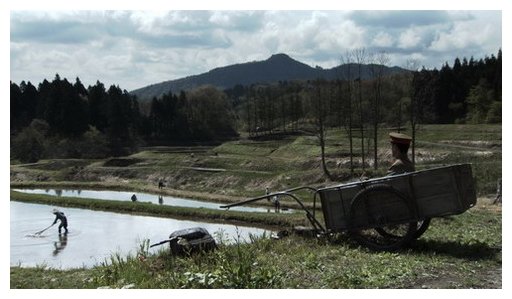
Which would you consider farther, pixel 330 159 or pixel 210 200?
pixel 330 159

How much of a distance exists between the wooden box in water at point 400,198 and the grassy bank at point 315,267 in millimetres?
698

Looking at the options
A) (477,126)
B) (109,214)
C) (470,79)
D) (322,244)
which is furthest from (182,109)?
(322,244)

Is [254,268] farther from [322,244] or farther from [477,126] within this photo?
[477,126]

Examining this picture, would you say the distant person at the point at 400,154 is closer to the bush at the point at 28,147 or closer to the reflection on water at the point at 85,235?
the reflection on water at the point at 85,235

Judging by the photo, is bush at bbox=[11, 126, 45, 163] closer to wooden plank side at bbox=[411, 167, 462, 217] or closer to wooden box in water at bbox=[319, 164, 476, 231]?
wooden box in water at bbox=[319, 164, 476, 231]

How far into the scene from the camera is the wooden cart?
10914 mm

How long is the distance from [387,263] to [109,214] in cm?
3288

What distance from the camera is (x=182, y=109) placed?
125m

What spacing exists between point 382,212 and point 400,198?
0.51m

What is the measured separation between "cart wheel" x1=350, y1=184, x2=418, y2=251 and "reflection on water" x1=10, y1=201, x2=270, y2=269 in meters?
7.62

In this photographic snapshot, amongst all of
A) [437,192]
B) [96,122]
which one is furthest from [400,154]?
[96,122]

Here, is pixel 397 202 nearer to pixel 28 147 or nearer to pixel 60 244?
pixel 60 244

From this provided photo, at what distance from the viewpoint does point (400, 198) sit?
11.3 meters

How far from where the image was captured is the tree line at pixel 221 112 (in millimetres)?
77438
